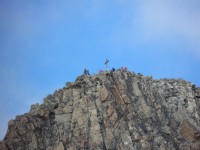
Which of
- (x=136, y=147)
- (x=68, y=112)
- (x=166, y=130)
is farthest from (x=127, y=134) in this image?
(x=68, y=112)

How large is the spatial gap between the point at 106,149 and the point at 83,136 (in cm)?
513

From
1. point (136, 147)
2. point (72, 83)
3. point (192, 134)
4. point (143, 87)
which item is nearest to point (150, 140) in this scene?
point (136, 147)

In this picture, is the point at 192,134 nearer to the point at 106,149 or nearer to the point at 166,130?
the point at 166,130

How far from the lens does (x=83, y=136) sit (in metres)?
70.8

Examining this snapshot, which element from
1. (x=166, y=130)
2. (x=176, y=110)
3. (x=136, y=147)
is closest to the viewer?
(x=136, y=147)

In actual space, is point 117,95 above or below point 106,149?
above

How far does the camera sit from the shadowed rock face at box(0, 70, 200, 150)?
70250 mm

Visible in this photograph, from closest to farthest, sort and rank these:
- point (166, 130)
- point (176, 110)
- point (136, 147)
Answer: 1. point (136, 147)
2. point (166, 130)
3. point (176, 110)

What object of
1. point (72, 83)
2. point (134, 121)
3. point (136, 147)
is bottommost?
point (136, 147)

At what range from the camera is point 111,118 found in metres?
72.6

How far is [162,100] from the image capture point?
79500 mm

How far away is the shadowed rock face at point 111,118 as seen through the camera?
70250mm

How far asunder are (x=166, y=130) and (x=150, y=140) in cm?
467

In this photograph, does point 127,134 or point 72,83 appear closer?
point 127,134
